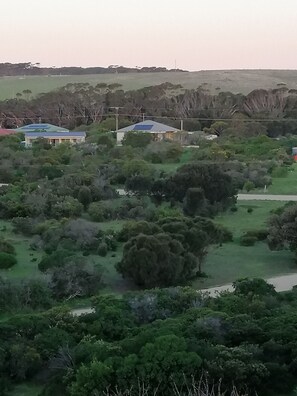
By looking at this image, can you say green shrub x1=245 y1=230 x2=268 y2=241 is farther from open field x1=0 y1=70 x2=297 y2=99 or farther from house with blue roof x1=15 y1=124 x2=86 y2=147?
open field x1=0 y1=70 x2=297 y2=99

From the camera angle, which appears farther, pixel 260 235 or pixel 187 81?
pixel 187 81

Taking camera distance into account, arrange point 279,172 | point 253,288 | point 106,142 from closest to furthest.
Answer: point 253,288 → point 279,172 → point 106,142

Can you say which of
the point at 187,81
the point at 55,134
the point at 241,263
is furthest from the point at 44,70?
the point at 241,263

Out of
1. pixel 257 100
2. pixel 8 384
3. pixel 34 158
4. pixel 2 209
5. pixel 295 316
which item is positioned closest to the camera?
pixel 8 384

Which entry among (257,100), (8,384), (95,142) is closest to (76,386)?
(8,384)

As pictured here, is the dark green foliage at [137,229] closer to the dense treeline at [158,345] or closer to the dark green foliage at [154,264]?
the dark green foliage at [154,264]

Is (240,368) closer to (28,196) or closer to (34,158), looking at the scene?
(28,196)

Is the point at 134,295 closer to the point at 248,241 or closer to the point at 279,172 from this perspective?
the point at 248,241
